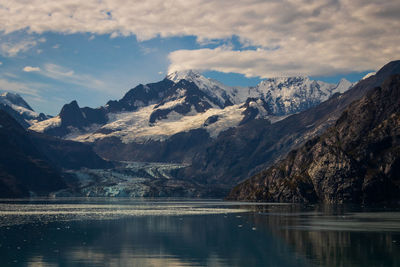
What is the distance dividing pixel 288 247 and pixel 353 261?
18747 mm

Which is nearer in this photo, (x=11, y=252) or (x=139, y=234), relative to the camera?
(x=11, y=252)

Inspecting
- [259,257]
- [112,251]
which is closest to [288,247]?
[259,257]

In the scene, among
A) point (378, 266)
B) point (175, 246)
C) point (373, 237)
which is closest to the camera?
point (378, 266)

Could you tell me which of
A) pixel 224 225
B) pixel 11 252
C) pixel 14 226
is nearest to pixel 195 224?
pixel 224 225

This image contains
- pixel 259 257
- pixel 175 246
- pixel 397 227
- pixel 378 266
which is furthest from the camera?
pixel 397 227

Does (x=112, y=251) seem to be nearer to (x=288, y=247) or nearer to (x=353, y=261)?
(x=288, y=247)

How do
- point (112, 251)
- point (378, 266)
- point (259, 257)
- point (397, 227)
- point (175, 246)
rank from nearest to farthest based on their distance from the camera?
point (378, 266)
point (259, 257)
point (112, 251)
point (175, 246)
point (397, 227)

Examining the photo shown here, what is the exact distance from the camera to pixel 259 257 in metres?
94.6

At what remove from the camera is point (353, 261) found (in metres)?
89.6

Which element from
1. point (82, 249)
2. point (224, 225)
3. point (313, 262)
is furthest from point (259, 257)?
point (224, 225)

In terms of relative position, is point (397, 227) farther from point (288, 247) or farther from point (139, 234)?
point (139, 234)

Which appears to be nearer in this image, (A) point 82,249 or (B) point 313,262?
(B) point 313,262

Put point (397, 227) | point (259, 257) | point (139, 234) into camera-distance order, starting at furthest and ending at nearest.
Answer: point (397, 227) → point (139, 234) → point (259, 257)

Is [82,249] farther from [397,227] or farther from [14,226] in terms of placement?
[397,227]
